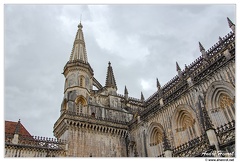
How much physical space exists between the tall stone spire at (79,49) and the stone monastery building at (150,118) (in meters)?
0.15

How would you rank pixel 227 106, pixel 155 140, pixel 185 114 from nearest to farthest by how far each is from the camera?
pixel 227 106 < pixel 185 114 < pixel 155 140

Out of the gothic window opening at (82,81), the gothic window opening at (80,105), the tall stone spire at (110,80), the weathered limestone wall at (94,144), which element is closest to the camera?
the weathered limestone wall at (94,144)

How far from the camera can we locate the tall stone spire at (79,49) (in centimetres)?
3012

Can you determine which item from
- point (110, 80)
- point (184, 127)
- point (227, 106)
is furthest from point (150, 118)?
point (110, 80)

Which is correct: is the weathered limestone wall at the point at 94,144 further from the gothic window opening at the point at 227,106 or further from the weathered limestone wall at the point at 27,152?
the gothic window opening at the point at 227,106

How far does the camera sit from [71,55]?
101 ft

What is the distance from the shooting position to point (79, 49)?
31328mm

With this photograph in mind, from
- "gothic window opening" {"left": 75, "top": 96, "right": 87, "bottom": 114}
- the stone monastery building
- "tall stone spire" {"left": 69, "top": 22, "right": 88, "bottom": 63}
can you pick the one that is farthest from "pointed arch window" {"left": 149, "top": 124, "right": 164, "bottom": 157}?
"tall stone spire" {"left": 69, "top": 22, "right": 88, "bottom": 63}

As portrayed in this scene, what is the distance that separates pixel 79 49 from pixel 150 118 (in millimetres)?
14851

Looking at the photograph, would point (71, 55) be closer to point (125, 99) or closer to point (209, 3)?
point (125, 99)

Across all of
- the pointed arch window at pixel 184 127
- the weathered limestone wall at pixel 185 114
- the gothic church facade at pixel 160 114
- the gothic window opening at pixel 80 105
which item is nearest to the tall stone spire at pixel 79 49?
the gothic church facade at pixel 160 114

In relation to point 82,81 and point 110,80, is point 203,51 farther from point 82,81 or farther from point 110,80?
point 82,81

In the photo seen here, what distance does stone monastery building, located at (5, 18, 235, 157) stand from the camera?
16500 millimetres

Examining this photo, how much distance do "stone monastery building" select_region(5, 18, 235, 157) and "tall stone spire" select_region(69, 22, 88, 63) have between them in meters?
0.15
